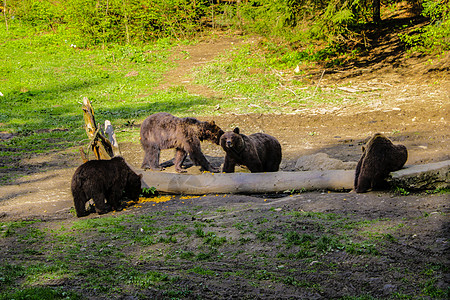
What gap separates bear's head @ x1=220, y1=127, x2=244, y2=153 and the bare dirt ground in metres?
1.35

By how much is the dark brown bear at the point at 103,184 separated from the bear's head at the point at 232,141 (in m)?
1.97

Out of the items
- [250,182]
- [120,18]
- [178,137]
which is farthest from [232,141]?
Result: [120,18]

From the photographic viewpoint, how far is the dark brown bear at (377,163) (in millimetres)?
8000

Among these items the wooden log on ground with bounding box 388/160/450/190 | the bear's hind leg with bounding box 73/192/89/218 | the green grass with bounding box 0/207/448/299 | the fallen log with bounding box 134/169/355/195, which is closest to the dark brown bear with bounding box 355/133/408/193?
the wooden log on ground with bounding box 388/160/450/190

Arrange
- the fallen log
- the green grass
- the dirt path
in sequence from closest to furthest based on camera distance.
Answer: the green grass < the fallen log < the dirt path

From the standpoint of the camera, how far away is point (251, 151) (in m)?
9.98

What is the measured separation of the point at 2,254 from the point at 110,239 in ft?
4.63

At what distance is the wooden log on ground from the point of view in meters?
7.54

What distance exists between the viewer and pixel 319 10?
2114cm

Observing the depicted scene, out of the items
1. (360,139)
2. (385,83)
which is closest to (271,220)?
(360,139)

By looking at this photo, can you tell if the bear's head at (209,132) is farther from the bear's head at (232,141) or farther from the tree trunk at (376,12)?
the tree trunk at (376,12)

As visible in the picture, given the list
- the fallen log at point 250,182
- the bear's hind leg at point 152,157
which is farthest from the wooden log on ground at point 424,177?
the bear's hind leg at point 152,157

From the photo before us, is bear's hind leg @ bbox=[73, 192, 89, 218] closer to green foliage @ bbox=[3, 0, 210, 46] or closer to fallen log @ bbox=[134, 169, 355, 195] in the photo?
fallen log @ bbox=[134, 169, 355, 195]

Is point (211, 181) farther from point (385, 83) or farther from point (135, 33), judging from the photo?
point (135, 33)
